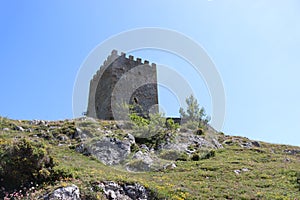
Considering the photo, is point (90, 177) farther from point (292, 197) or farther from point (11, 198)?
point (292, 197)

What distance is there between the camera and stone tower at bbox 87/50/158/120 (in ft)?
127

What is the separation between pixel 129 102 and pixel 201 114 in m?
12.2

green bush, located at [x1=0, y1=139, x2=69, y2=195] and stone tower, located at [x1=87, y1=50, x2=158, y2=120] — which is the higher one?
stone tower, located at [x1=87, y1=50, x2=158, y2=120]

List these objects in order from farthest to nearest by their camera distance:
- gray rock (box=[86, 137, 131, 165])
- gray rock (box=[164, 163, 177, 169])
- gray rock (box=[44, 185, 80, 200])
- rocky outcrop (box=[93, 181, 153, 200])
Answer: gray rock (box=[86, 137, 131, 165])
gray rock (box=[164, 163, 177, 169])
rocky outcrop (box=[93, 181, 153, 200])
gray rock (box=[44, 185, 80, 200])

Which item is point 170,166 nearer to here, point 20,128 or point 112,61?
point 20,128

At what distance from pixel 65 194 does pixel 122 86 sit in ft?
89.8

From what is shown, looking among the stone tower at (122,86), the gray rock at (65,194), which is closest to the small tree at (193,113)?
the stone tower at (122,86)

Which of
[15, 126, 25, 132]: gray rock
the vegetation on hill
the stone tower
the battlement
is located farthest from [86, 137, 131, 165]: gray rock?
the battlement

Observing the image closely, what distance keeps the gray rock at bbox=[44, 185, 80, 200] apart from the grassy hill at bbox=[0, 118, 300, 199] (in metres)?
0.33

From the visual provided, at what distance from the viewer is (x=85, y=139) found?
89.7 feet

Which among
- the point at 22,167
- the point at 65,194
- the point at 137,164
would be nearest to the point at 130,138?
the point at 137,164

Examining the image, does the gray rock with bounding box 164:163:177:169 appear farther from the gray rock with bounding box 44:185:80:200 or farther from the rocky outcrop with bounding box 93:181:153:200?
the gray rock with bounding box 44:185:80:200

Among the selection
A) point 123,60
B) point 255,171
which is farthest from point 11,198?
point 123,60

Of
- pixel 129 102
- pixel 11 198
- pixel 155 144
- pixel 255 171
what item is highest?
pixel 129 102
